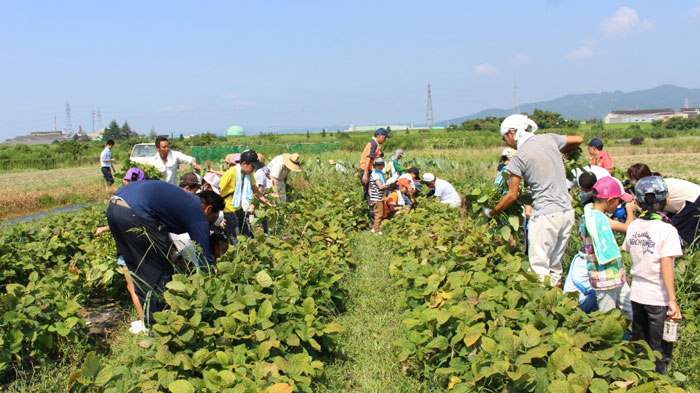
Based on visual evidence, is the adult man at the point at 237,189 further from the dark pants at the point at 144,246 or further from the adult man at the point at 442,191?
the adult man at the point at 442,191

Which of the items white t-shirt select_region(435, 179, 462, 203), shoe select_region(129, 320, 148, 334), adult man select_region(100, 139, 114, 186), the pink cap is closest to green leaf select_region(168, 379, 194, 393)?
shoe select_region(129, 320, 148, 334)

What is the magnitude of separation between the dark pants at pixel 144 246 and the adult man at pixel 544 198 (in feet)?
8.89

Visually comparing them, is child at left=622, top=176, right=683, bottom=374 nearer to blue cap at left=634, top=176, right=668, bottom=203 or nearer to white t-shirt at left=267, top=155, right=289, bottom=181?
blue cap at left=634, top=176, right=668, bottom=203

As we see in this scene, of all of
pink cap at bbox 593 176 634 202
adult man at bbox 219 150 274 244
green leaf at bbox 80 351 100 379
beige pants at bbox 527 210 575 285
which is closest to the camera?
green leaf at bbox 80 351 100 379

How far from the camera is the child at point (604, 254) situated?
3.18 meters

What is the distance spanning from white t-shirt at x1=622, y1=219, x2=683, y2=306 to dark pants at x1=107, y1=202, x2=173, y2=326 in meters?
3.16

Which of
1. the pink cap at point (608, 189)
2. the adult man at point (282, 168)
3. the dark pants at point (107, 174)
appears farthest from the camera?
the dark pants at point (107, 174)

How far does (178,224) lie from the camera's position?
3.38m

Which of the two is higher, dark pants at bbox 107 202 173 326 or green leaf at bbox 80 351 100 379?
dark pants at bbox 107 202 173 326

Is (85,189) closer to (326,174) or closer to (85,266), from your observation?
(326,174)

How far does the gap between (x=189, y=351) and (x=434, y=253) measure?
268 centimetres

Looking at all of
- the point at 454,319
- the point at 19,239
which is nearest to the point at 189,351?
the point at 454,319

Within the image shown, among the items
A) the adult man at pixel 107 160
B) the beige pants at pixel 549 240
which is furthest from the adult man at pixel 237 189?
the adult man at pixel 107 160

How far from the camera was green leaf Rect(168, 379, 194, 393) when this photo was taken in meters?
2.28
